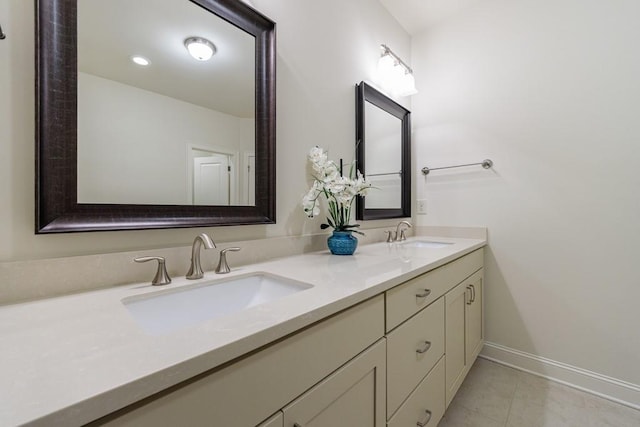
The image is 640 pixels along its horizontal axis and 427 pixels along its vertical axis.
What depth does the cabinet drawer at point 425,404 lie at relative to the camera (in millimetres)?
887

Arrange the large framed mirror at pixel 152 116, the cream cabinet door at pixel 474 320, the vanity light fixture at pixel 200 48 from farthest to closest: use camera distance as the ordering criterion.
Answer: the cream cabinet door at pixel 474 320
the vanity light fixture at pixel 200 48
the large framed mirror at pixel 152 116

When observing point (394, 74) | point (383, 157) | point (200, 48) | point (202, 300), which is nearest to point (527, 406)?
point (383, 157)

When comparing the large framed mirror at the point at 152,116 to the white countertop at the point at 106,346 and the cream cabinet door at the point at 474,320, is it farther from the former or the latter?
the cream cabinet door at the point at 474,320

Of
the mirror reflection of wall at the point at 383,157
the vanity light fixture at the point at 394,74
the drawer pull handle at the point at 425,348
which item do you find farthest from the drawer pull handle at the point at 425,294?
the vanity light fixture at the point at 394,74

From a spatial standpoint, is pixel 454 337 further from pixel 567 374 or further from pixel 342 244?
pixel 567 374

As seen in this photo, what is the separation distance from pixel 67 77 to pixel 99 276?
Result: 519 millimetres

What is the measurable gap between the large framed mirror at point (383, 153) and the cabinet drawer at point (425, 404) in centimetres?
86

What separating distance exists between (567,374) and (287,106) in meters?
2.16

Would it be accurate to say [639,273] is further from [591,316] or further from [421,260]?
[421,260]

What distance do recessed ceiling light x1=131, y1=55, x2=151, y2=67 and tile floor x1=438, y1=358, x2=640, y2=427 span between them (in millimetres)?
1886

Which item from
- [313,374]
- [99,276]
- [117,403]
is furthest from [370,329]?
[99,276]

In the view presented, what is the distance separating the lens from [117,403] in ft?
1.04

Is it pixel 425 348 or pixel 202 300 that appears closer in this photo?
pixel 202 300

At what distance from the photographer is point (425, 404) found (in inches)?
40.6
